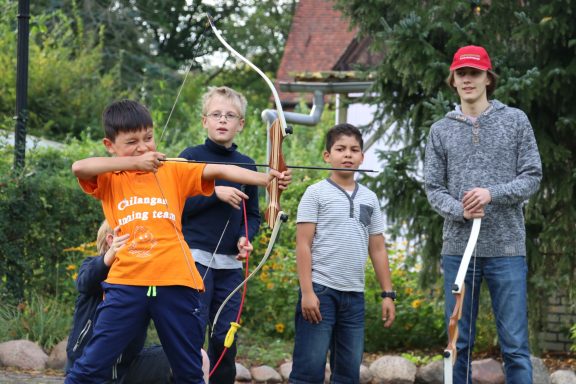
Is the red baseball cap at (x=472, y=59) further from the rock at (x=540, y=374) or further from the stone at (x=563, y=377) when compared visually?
the stone at (x=563, y=377)

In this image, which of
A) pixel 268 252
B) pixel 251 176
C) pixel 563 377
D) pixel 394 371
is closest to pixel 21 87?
pixel 394 371

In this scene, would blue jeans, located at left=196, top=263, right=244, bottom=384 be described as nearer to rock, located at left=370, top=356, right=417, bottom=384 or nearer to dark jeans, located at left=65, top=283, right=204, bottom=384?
dark jeans, located at left=65, top=283, right=204, bottom=384

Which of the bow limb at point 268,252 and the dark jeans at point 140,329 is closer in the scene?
the dark jeans at point 140,329

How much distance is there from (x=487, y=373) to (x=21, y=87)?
4.25m

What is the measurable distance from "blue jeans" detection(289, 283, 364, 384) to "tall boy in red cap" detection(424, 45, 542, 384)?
19.1 inches

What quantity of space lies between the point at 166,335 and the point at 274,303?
4.31m

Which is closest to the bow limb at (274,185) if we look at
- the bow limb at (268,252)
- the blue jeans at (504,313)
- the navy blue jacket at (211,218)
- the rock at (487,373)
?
the bow limb at (268,252)

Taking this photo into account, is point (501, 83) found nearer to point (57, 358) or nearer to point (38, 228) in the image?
point (57, 358)

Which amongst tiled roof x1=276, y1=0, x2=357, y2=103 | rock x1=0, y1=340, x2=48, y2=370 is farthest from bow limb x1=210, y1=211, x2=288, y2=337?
tiled roof x1=276, y1=0, x2=357, y2=103

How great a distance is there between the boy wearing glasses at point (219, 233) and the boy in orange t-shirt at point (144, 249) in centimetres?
67

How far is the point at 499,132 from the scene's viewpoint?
4.75 meters

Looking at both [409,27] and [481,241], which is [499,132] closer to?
[481,241]

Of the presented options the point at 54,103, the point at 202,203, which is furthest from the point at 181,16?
the point at 202,203

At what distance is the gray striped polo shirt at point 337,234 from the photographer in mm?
4961
